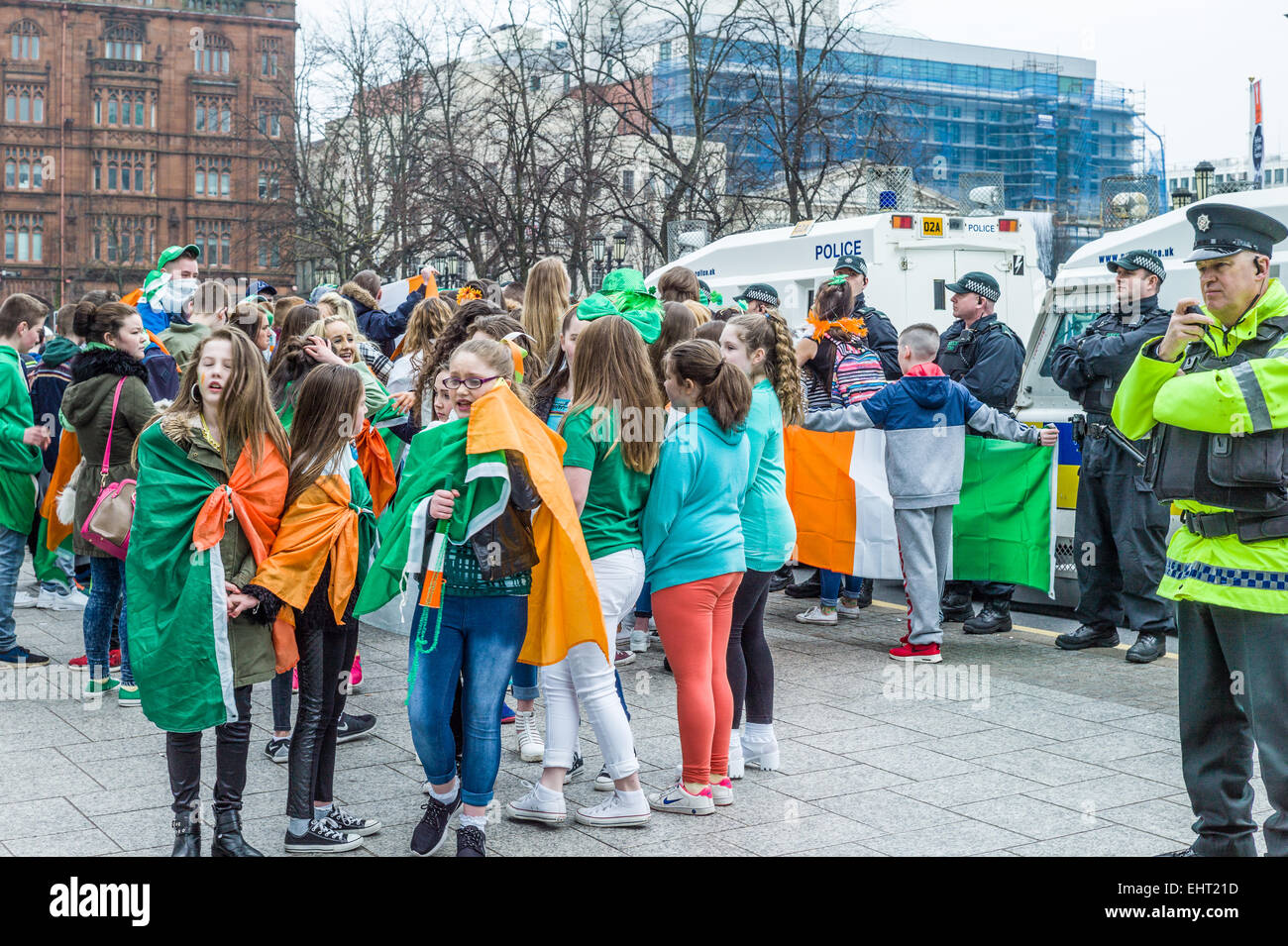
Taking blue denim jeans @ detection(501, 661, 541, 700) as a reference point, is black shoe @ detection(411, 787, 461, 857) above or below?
below

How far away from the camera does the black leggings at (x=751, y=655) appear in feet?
19.1

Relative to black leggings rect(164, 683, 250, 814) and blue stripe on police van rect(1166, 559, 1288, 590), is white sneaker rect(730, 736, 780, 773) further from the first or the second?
black leggings rect(164, 683, 250, 814)

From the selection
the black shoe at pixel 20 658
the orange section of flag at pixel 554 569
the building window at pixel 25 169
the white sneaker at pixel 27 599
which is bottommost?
the black shoe at pixel 20 658

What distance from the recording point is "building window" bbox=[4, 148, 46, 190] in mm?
82812

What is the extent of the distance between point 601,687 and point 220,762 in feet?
4.57

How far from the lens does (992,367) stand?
9148 mm

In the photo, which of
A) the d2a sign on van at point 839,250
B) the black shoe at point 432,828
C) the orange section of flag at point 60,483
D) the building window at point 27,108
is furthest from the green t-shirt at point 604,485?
the building window at point 27,108

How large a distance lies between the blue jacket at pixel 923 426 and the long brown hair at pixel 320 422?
375 cm

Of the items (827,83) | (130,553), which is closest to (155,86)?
(827,83)

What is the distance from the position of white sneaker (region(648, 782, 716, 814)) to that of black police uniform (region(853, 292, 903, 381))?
493 centimetres

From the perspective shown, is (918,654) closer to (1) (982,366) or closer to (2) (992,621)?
(2) (992,621)

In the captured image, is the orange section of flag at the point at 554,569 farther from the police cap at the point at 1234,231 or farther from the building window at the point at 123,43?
the building window at the point at 123,43

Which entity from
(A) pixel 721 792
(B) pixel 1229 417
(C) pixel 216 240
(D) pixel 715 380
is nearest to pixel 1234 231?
(B) pixel 1229 417

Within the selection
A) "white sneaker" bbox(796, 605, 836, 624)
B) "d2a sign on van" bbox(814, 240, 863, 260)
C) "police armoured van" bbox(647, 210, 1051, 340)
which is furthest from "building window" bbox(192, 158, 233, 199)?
"white sneaker" bbox(796, 605, 836, 624)
